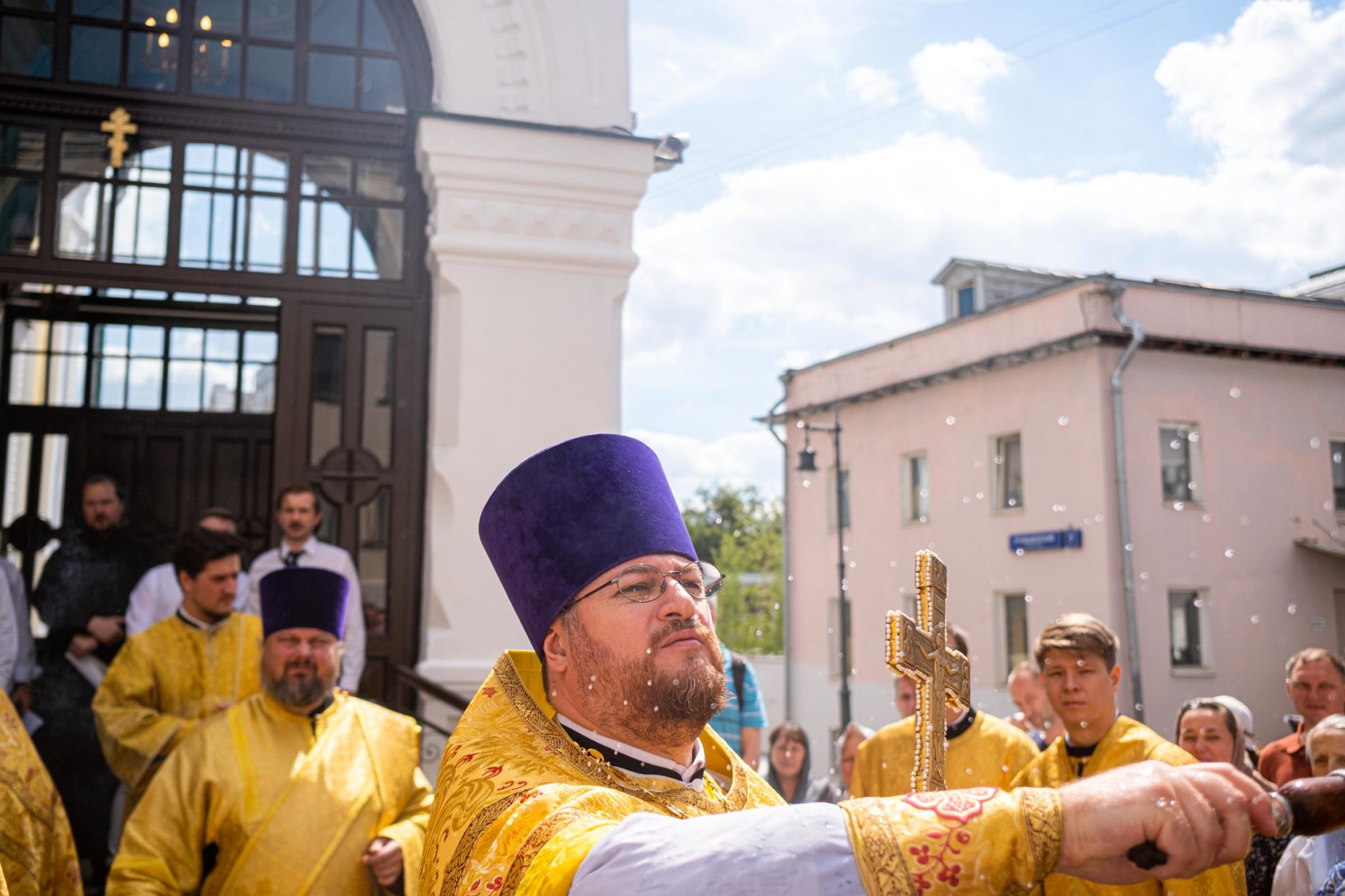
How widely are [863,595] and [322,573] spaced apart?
59.4ft

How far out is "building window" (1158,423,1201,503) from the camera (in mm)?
17734

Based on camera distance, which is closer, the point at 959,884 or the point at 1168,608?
→ the point at 959,884

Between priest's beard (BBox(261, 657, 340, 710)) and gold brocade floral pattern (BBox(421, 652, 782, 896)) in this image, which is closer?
gold brocade floral pattern (BBox(421, 652, 782, 896))

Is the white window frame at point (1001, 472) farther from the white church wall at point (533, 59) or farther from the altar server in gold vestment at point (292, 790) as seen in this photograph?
the altar server in gold vestment at point (292, 790)

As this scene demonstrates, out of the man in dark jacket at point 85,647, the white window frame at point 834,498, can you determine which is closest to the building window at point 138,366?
the man in dark jacket at point 85,647

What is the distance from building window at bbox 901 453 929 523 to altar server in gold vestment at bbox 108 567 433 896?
17156 millimetres

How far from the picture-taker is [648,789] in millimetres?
1937

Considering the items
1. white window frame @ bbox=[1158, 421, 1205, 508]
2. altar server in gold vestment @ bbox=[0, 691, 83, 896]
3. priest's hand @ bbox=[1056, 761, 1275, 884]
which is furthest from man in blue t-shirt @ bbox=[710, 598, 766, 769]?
white window frame @ bbox=[1158, 421, 1205, 508]

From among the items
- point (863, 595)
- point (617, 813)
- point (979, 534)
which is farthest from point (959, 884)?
point (863, 595)

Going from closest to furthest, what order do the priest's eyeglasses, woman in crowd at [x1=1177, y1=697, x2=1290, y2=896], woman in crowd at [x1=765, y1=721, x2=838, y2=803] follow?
the priest's eyeglasses → woman in crowd at [x1=1177, y1=697, x2=1290, y2=896] → woman in crowd at [x1=765, y1=721, x2=838, y2=803]

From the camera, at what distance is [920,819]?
1274 millimetres

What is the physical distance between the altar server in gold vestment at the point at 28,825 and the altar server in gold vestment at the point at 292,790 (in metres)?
0.22

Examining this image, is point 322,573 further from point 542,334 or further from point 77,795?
point 77,795

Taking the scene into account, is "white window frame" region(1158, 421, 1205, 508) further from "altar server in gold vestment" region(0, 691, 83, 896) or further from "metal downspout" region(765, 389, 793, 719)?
"altar server in gold vestment" region(0, 691, 83, 896)
